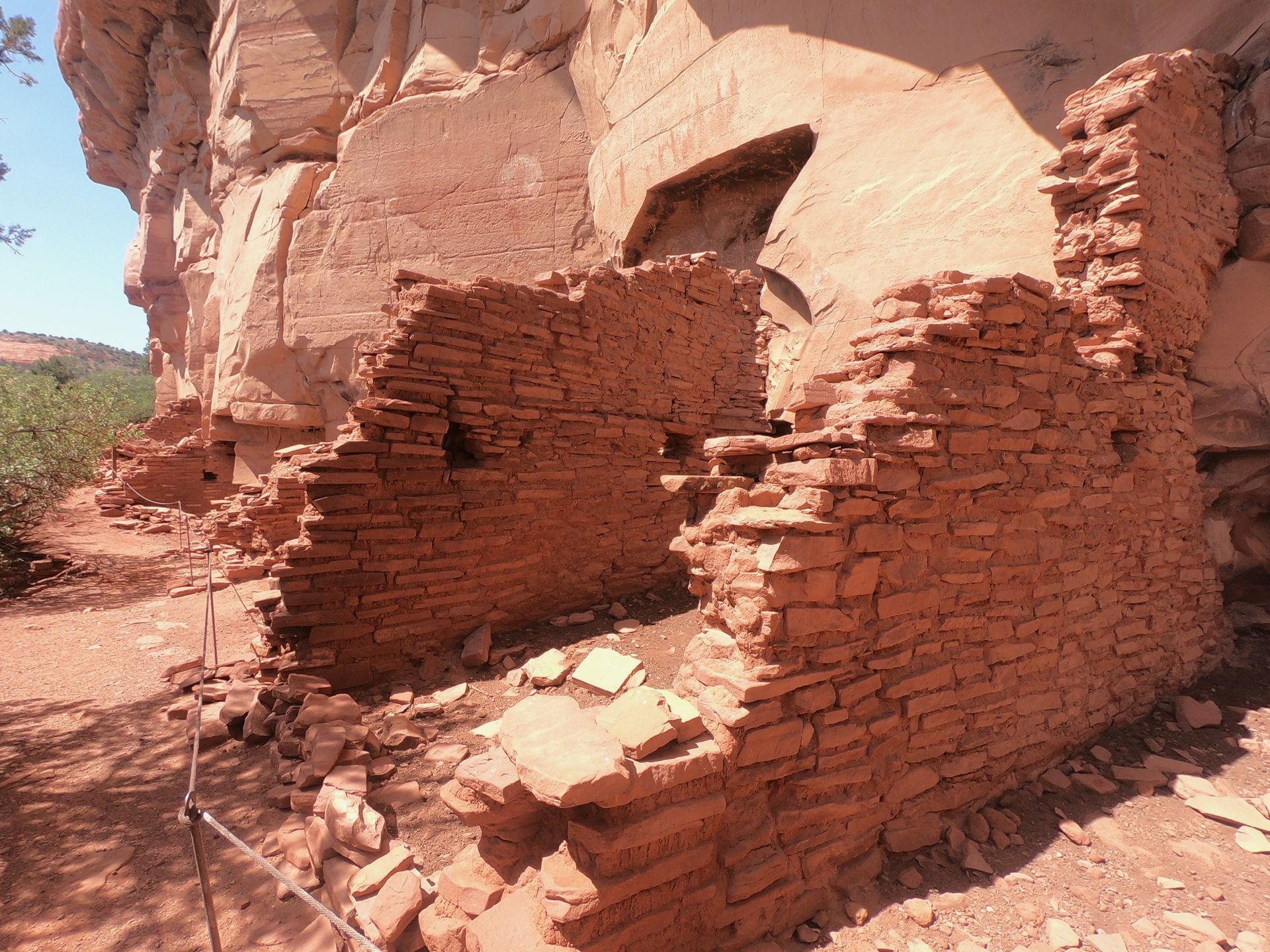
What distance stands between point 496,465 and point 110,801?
2754mm

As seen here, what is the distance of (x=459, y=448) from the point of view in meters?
4.49

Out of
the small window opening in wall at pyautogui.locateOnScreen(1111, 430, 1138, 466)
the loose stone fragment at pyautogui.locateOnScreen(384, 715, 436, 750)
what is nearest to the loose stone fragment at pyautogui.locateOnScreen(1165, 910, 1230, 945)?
the small window opening in wall at pyautogui.locateOnScreen(1111, 430, 1138, 466)

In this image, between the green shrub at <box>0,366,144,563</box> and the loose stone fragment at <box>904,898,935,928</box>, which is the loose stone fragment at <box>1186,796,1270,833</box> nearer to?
the loose stone fragment at <box>904,898,935,928</box>

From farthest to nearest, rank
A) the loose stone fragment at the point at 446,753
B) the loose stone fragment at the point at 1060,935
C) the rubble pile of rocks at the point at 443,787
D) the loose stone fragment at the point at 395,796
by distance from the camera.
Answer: the loose stone fragment at the point at 446,753, the loose stone fragment at the point at 395,796, the loose stone fragment at the point at 1060,935, the rubble pile of rocks at the point at 443,787

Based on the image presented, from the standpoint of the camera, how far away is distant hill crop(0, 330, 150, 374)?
2309 inches

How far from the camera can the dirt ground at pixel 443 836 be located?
2221mm

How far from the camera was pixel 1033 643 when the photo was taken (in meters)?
3.00

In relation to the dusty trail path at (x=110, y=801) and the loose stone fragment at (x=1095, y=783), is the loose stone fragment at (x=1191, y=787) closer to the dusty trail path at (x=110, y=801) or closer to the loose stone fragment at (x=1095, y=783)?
the loose stone fragment at (x=1095, y=783)

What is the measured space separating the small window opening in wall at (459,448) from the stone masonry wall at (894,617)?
82.0 inches

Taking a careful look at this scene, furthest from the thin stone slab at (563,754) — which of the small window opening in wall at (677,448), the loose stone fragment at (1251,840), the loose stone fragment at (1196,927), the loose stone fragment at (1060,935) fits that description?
the small window opening in wall at (677,448)

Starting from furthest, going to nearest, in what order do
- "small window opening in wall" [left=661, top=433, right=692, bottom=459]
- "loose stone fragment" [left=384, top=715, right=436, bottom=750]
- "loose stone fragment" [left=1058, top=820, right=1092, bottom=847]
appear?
"small window opening in wall" [left=661, top=433, right=692, bottom=459] < "loose stone fragment" [left=384, top=715, right=436, bottom=750] < "loose stone fragment" [left=1058, top=820, right=1092, bottom=847]

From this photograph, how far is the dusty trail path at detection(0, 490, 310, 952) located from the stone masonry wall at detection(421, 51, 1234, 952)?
3.34 feet

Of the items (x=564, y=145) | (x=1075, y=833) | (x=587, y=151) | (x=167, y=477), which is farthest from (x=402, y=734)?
(x=167, y=477)

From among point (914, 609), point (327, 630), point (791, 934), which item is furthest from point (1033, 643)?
point (327, 630)
